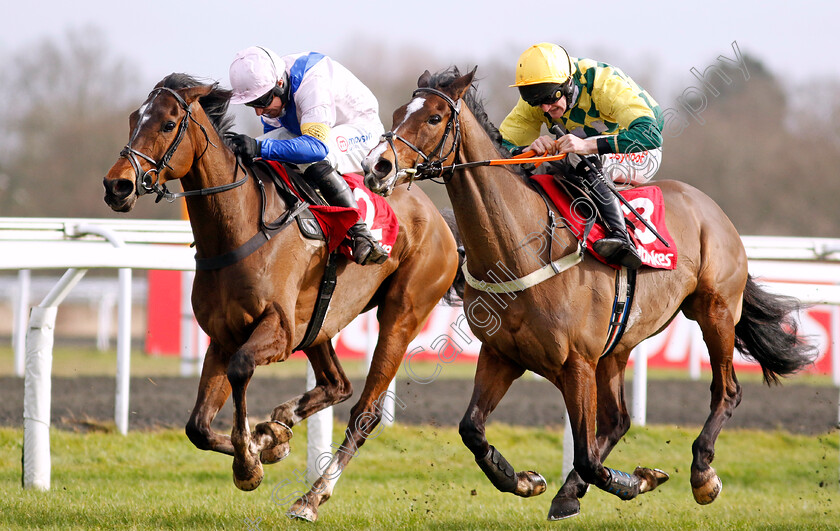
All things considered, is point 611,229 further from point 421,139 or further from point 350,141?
point 350,141

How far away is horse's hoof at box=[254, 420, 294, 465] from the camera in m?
4.15

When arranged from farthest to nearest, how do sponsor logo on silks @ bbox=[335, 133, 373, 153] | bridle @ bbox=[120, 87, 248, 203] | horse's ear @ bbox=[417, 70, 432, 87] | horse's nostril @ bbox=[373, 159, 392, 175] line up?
sponsor logo on silks @ bbox=[335, 133, 373, 153]
horse's ear @ bbox=[417, 70, 432, 87]
bridle @ bbox=[120, 87, 248, 203]
horse's nostril @ bbox=[373, 159, 392, 175]

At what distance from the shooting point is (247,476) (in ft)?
13.0

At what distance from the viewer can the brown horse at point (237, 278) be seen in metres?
3.74

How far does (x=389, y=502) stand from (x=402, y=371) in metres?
5.09

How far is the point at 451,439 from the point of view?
6773mm

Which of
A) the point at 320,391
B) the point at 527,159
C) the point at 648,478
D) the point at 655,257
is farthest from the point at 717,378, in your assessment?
the point at 320,391

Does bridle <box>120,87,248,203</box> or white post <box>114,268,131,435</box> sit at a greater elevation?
bridle <box>120,87,248,203</box>

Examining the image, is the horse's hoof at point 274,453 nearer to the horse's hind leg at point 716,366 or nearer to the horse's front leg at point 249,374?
the horse's front leg at point 249,374

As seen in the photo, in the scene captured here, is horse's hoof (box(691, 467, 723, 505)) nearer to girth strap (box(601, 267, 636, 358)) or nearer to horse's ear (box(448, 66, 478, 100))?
girth strap (box(601, 267, 636, 358))

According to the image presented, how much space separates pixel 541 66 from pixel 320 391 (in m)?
1.84

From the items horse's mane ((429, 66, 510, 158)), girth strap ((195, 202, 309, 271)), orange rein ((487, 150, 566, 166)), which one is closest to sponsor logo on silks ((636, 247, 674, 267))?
orange rein ((487, 150, 566, 166))

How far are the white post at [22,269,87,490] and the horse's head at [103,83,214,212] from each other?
47.0 inches

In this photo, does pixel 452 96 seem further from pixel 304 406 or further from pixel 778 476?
pixel 778 476
